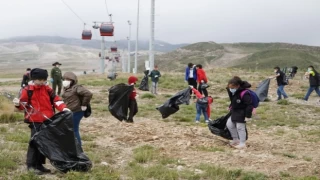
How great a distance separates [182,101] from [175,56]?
129 metres

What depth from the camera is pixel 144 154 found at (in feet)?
24.2

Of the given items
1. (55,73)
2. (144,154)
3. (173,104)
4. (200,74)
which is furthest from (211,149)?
(55,73)

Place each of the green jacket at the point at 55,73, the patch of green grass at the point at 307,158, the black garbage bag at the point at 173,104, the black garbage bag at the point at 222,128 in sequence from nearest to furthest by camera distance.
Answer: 1. the patch of green grass at the point at 307,158
2. the black garbage bag at the point at 222,128
3. the black garbage bag at the point at 173,104
4. the green jacket at the point at 55,73

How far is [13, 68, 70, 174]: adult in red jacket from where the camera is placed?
5.99 metres

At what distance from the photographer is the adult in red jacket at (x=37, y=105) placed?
5988 mm

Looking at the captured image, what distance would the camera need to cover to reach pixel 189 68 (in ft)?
53.3

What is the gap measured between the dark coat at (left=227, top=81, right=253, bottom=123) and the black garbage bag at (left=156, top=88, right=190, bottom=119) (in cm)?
294

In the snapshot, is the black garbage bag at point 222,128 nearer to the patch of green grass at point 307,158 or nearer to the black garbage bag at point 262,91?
the patch of green grass at point 307,158

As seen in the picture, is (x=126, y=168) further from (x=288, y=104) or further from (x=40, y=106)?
(x=288, y=104)

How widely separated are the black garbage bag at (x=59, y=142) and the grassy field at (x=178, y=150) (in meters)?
0.20

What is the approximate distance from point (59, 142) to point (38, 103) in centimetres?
65

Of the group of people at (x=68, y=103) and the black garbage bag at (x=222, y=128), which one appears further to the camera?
the black garbage bag at (x=222, y=128)

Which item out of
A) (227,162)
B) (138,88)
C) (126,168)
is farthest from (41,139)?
(138,88)

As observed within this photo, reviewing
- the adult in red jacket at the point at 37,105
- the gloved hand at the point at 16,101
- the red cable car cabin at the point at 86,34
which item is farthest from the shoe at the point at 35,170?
the red cable car cabin at the point at 86,34
